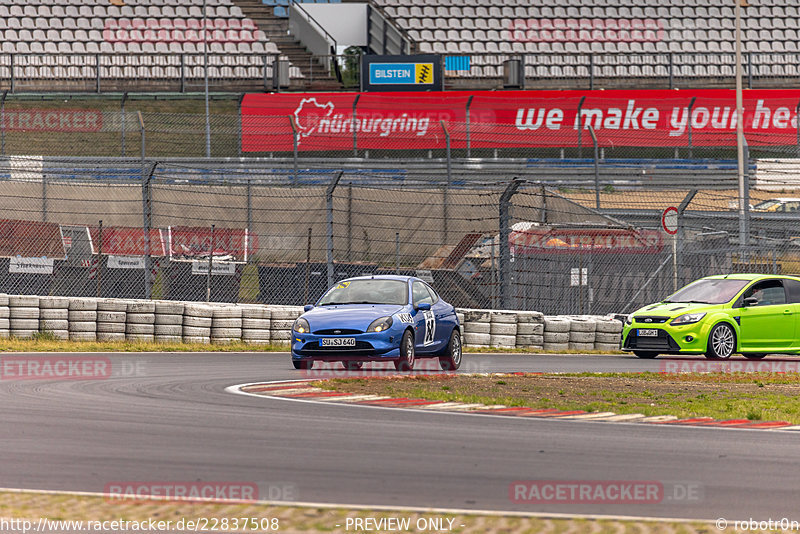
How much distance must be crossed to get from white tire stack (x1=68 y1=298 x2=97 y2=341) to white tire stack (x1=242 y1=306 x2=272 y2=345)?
2.32 metres

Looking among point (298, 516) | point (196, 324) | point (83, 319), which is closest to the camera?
point (298, 516)

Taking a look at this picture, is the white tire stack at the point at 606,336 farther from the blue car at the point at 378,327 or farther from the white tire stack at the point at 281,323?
the white tire stack at the point at 281,323

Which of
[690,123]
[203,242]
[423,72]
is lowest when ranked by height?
[203,242]

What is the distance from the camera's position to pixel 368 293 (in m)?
14.2

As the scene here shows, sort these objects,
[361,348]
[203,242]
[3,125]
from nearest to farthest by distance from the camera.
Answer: [361,348]
[203,242]
[3,125]

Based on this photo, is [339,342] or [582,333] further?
[582,333]

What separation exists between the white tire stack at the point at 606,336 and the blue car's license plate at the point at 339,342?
7.03 meters

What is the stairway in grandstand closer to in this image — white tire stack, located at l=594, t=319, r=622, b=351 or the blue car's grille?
white tire stack, located at l=594, t=319, r=622, b=351

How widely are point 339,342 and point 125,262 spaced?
8120 millimetres

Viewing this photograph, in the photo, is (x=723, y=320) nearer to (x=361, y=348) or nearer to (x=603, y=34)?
(x=361, y=348)

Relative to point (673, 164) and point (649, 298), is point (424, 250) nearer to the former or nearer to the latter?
point (649, 298)

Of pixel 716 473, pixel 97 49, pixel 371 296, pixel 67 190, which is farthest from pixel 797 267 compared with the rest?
pixel 97 49

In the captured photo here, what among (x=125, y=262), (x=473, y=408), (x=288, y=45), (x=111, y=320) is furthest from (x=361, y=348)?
(x=288, y=45)

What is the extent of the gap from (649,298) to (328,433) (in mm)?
13779
